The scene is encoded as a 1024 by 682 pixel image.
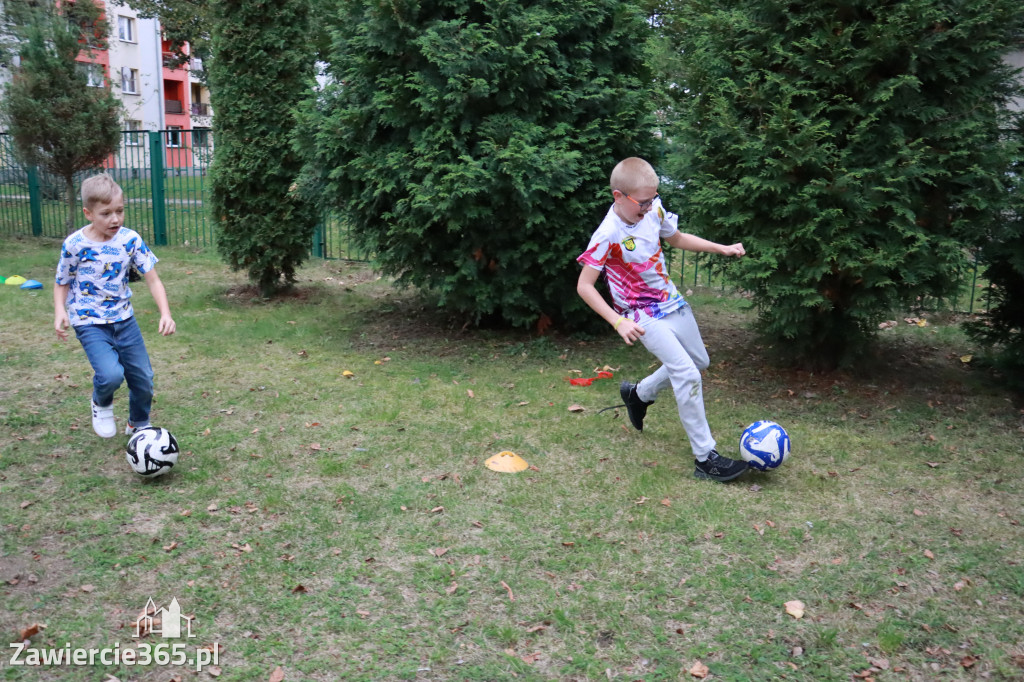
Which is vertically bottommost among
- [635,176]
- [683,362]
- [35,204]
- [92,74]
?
[683,362]

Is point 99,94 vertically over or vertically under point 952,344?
over

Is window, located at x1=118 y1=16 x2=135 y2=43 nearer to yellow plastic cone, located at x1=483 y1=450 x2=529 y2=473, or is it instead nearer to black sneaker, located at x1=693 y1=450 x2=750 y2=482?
yellow plastic cone, located at x1=483 y1=450 x2=529 y2=473

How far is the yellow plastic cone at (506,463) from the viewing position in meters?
5.38

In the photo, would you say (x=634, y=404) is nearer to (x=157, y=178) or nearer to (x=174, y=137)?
(x=174, y=137)

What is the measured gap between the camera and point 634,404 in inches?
235

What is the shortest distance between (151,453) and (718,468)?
355 centimetres

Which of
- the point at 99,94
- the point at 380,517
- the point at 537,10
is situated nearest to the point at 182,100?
the point at 99,94

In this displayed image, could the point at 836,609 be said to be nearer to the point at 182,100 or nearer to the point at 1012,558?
the point at 1012,558

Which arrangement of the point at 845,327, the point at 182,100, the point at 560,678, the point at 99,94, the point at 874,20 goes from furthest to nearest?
the point at 182,100 < the point at 99,94 < the point at 845,327 < the point at 874,20 < the point at 560,678

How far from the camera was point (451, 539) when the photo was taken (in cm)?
446

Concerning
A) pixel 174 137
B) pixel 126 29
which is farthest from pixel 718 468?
pixel 126 29

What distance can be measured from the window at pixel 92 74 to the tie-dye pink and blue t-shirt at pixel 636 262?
14.3m

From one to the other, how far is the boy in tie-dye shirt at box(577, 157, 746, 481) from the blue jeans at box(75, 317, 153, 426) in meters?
3.02

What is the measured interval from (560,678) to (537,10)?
20.8ft
